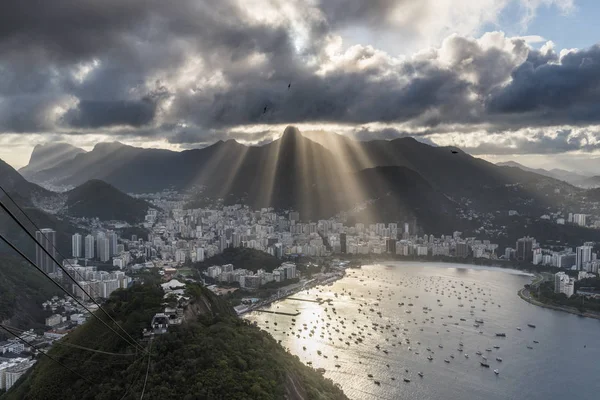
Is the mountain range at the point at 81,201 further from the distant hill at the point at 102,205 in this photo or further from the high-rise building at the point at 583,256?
the high-rise building at the point at 583,256

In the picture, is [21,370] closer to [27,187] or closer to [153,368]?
[153,368]

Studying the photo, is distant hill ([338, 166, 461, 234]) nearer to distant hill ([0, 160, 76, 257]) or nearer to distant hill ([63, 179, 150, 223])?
distant hill ([63, 179, 150, 223])

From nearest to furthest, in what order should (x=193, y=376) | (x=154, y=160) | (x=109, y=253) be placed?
(x=193, y=376) < (x=109, y=253) < (x=154, y=160)

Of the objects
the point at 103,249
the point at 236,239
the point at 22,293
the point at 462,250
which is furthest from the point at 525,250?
the point at 22,293

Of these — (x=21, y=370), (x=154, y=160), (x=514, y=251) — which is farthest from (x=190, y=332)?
(x=154, y=160)

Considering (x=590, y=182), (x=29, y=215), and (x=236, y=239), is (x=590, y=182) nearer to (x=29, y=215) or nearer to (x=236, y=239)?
(x=236, y=239)

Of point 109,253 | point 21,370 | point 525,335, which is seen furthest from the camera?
point 109,253
